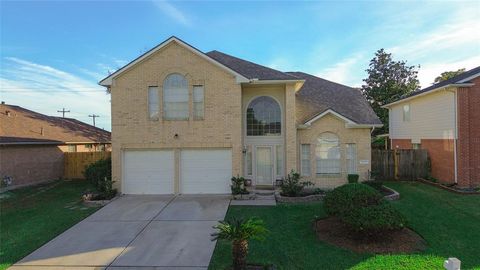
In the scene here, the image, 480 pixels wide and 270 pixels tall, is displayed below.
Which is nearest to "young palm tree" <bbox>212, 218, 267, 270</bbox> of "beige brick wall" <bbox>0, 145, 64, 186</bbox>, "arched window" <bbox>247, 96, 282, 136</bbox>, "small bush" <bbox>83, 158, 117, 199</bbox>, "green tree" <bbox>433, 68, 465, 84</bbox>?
"small bush" <bbox>83, 158, 117, 199</bbox>

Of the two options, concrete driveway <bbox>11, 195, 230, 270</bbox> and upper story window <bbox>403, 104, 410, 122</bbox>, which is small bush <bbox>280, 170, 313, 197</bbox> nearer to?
concrete driveway <bbox>11, 195, 230, 270</bbox>

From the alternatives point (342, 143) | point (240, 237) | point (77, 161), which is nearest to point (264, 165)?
point (342, 143)

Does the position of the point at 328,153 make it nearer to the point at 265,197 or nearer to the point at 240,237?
the point at 265,197

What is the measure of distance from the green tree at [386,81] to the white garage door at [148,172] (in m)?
29.2

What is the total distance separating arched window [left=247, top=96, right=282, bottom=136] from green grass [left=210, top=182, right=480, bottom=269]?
5120mm

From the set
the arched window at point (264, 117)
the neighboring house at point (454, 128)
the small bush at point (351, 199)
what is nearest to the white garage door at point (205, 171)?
the arched window at point (264, 117)

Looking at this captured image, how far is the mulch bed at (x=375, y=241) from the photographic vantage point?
25.6 ft

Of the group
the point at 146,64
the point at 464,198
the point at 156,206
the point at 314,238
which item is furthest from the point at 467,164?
the point at 146,64

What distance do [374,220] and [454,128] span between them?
1071 centimetres

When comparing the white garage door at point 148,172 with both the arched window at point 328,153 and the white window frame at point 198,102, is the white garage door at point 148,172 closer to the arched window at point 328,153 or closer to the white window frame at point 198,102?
the white window frame at point 198,102

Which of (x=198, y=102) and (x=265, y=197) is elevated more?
(x=198, y=102)

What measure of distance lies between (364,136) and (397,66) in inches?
1061

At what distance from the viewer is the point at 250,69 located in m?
16.8

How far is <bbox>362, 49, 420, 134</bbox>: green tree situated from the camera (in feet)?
121
